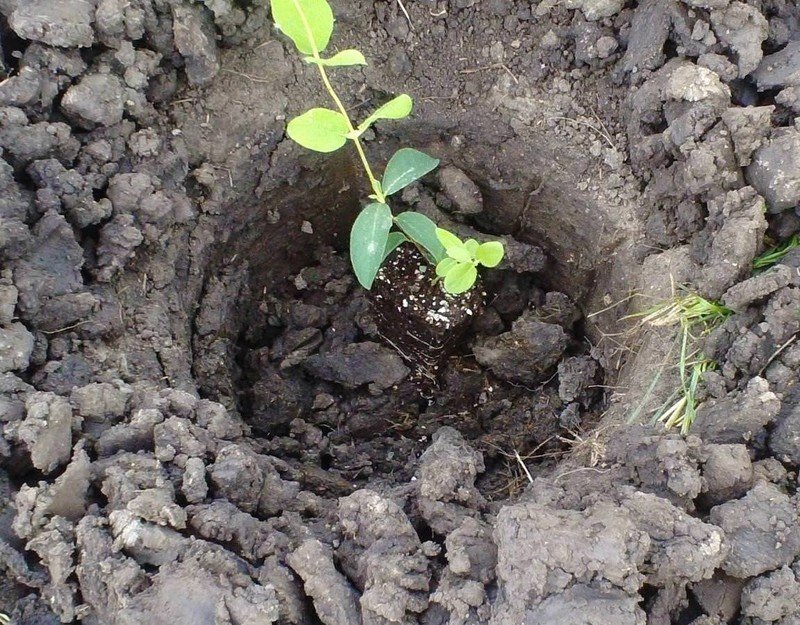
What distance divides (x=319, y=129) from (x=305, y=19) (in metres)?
0.24

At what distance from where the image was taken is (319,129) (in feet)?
5.34

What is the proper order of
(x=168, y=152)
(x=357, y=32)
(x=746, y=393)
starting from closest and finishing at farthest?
(x=746, y=393) → (x=168, y=152) → (x=357, y=32)

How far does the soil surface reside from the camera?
4.17 feet

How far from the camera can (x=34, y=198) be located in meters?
1.64

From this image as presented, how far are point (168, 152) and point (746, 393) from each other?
1.51 meters

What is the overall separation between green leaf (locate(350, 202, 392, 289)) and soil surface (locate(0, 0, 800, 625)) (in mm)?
439

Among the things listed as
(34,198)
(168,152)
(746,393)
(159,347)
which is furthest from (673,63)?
(34,198)

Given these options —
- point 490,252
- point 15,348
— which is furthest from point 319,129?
point 15,348

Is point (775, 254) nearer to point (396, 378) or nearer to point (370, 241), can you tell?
point (370, 241)

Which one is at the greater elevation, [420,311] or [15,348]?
[15,348]

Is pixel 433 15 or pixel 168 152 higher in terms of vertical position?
pixel 433 15

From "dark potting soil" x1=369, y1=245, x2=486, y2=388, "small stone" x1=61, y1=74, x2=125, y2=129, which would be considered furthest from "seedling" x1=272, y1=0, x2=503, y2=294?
"small stone" x1=61, y1=74, x2=125, y2=129

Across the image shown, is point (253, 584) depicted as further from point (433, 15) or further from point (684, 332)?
point (433, 15)

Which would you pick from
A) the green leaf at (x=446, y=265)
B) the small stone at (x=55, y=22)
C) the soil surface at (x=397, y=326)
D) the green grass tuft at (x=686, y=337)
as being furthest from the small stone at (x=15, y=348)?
A: the green grass tuft at (x=686, y=337)
